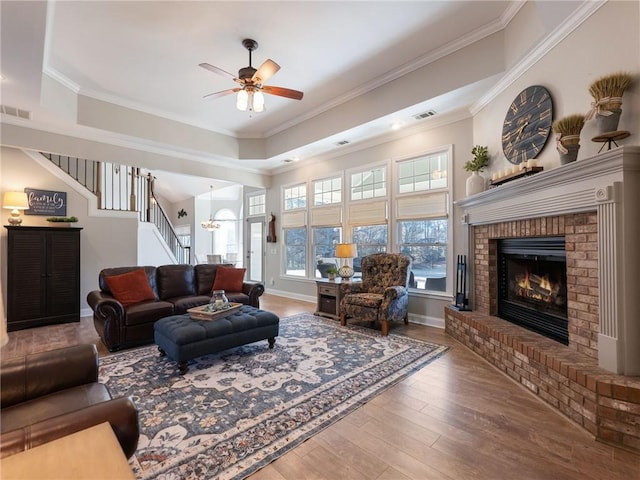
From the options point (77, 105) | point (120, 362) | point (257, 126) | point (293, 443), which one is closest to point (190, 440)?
point (293, 443)

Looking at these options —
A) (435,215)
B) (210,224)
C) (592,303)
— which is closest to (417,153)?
(435,215)

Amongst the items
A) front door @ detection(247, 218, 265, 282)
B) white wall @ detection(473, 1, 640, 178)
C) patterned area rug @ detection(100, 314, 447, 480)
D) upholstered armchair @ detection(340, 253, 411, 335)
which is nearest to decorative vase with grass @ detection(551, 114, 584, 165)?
white wall @ detection(473, 1, 640, 178)

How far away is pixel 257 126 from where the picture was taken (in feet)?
19.8

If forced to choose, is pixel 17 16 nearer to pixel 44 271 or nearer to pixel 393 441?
pixel 44 271

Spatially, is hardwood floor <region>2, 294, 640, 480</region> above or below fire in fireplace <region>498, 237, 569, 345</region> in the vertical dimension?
below

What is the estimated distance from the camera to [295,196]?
7.12 meters

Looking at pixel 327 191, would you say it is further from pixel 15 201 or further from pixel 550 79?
pixel 15 201

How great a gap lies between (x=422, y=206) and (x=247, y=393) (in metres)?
3.69

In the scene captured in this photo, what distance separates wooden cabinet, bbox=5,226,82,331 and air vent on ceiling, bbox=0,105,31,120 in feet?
5.31

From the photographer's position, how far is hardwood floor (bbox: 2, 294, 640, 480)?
1.72 meters

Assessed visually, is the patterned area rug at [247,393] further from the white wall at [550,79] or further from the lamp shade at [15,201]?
the lamp shade at [15,201]

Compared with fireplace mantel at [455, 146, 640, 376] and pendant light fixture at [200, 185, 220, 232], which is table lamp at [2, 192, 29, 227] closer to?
pendant light fixture at [200, 185, 220, 232]

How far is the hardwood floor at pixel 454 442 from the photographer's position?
1722 millimetres

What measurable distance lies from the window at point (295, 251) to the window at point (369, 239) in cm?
141
